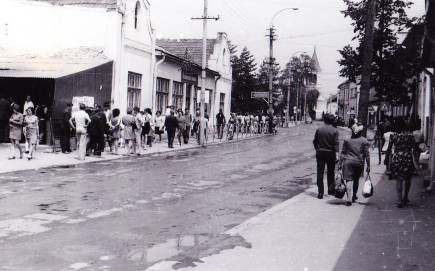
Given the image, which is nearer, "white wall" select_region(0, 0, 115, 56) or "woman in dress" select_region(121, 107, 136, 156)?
"woman in dress" select_region(121, 107, 136, 156)

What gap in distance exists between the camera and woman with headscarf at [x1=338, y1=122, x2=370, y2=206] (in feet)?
34.3

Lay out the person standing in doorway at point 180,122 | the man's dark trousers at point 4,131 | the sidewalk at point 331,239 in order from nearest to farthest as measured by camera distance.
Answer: the sidewalk at point 331,239, the man's dark trousers at point 4,131, the person standing in doorway at point 180,122

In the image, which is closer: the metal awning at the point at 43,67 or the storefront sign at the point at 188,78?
the metal awning at the point at 43,67

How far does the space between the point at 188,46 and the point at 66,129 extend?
25728 millimetres

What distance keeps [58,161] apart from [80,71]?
244 inches

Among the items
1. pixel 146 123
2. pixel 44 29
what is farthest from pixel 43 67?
pixel 146 123

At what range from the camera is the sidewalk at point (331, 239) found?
6055 mm

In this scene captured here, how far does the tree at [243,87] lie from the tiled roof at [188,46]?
1745 centimetres

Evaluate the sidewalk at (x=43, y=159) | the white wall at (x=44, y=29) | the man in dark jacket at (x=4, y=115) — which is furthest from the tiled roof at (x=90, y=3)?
the sidewalk at (x=43, y=159)

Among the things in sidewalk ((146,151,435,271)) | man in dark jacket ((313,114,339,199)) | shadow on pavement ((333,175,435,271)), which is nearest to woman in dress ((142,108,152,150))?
man in dark jacket ((313,114,339,199))

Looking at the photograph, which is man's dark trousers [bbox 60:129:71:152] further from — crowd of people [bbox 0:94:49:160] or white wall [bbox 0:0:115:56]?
white wall [bbox 0:0:115:56]

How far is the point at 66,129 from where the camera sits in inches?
758

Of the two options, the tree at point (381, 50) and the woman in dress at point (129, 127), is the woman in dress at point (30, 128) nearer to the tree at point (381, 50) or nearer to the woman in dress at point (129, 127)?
the woman in dress at point (129, 127)

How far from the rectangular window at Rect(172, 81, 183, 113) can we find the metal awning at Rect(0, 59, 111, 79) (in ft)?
30.0
